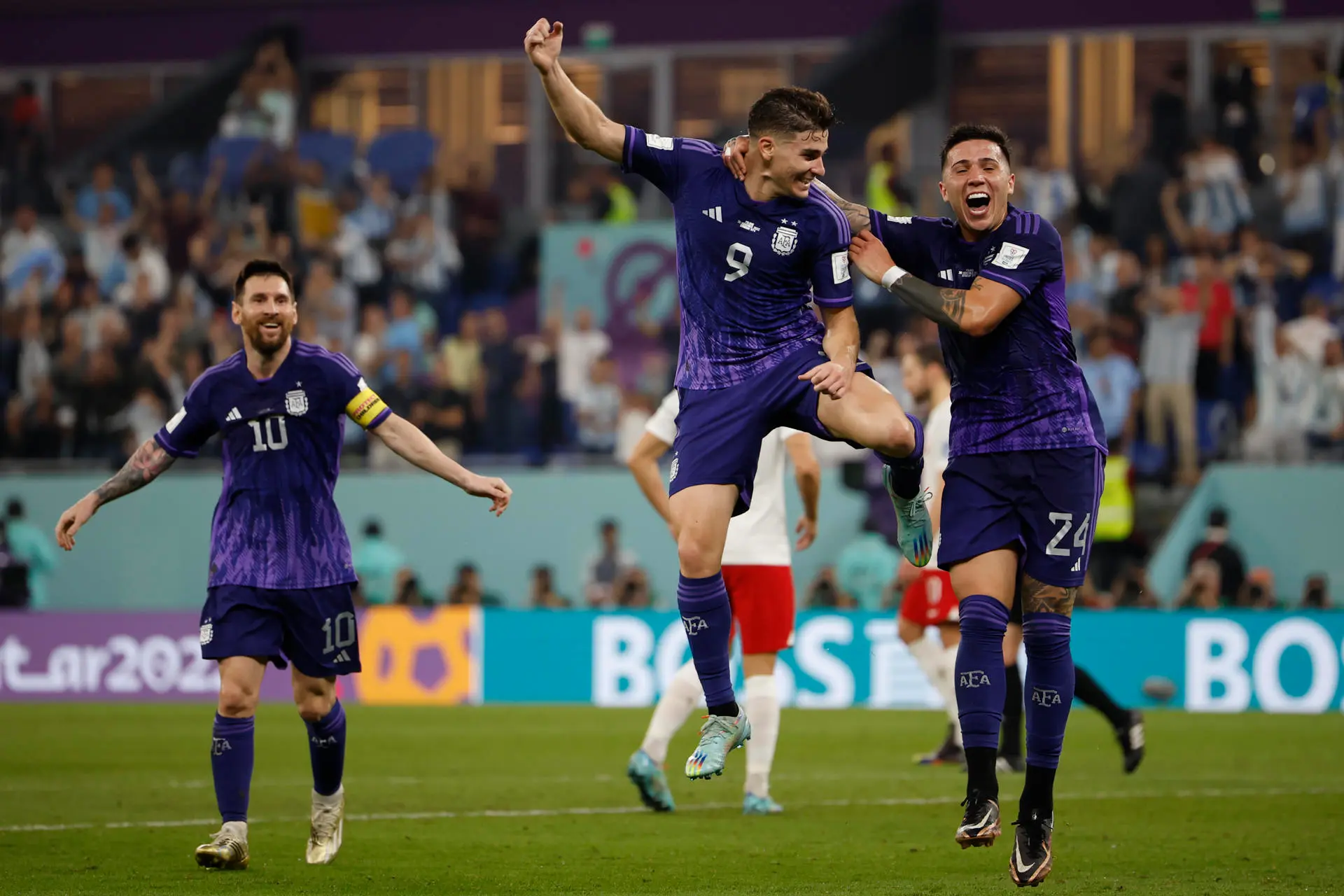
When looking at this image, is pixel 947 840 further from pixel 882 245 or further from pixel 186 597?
pixel 186 597

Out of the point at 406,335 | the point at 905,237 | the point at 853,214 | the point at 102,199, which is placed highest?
the point at 102,199

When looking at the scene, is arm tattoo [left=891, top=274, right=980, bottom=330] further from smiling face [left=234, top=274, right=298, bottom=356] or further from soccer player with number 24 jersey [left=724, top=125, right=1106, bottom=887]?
smiling face [left=234, top=274, right=298, bottom=356]

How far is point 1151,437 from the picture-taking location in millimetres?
19891

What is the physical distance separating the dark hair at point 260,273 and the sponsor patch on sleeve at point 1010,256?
3052 millimetres

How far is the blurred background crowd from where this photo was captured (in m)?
19.7

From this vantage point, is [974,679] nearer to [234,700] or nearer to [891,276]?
[891,276]

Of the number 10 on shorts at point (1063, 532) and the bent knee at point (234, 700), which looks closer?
the number 10 on shorts at point (1063, 532)

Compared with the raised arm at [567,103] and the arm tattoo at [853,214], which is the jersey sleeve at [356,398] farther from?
the arm tattoo at [853,214]

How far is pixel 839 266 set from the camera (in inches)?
296

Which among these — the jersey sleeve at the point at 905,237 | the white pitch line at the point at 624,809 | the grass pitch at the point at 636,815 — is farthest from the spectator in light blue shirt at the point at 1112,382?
the jersey sleeve at the point at 905,237

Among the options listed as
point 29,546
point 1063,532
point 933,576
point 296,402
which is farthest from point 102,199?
point 1063,532

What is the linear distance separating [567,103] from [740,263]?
0.90 m

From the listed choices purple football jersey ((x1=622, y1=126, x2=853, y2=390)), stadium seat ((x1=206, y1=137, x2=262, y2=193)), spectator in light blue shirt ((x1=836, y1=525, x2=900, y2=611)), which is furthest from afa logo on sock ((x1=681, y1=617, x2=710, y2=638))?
stadium seat ((x1=206, y1=137, x2=262, y2=193))

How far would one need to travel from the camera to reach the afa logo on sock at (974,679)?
7.18 m
